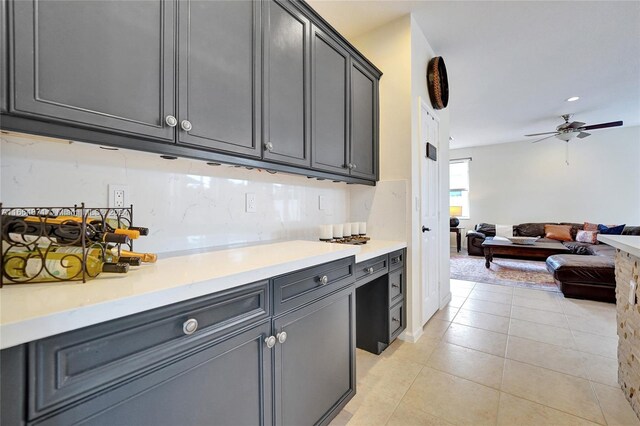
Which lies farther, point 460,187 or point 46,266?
point 460,187

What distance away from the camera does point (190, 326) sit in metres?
0.80

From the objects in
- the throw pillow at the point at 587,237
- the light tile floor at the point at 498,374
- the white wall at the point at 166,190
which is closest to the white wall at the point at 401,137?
the light tile floor at the point at 498,374

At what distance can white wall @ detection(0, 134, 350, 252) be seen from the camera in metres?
0.96

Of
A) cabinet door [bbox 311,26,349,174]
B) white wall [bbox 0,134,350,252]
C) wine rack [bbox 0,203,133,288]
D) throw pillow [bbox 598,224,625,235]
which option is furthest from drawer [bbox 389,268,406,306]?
throw pillow [bbox 598,224,625,235]

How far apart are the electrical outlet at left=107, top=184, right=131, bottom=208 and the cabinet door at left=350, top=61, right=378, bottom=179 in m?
1.46

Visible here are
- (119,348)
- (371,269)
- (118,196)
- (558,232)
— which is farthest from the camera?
(558,232)

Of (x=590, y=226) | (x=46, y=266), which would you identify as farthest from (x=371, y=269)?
(x=590, y=226)

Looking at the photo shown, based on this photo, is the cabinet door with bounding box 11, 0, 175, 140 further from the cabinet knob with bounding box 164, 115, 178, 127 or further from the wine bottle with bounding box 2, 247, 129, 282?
the wine bottle with bounding box 2, 247, 129, 282

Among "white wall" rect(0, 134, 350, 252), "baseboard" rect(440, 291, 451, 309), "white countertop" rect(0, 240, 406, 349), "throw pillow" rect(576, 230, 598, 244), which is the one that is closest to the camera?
"white countertop" rect(0, 240, 406, 349)

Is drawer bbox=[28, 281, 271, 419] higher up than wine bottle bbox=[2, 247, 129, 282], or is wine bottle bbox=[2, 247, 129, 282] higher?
wine bottle bbox=[2, 247, 129, 282]

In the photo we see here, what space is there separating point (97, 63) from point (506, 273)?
5662mm

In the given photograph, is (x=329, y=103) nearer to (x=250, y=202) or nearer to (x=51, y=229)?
(x=250, y=202)

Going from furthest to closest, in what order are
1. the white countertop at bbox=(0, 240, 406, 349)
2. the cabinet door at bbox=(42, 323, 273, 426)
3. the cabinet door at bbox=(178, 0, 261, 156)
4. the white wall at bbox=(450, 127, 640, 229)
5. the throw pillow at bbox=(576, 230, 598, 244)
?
the white wall at bbox=(450, 127, 640, 229)
the throw pillow at bbox=(576, 230, 598, 244)
the cabinet door at bbox=(178, 0, 261, 156)
the cabinet door at bbox=(42, 323, 273, 426)
the white countertop at bbox=(0, 240, 406, 349)

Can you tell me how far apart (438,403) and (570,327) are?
6.42ft
